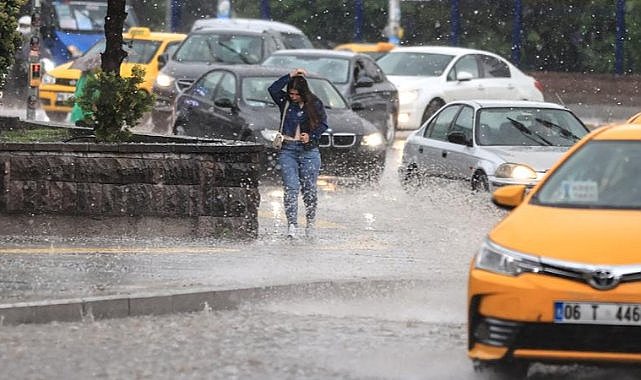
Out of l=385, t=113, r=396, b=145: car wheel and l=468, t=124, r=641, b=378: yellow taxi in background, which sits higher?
l=468, t=124, r=641, b=378: yellow taxi in background

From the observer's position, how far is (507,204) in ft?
33.0

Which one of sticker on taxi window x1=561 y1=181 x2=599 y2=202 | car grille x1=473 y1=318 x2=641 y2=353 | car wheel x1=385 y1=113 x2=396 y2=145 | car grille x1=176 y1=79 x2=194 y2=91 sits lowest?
car wheel x1=385 y1=113 x2=396 y2=145

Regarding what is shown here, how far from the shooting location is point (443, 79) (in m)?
31.8

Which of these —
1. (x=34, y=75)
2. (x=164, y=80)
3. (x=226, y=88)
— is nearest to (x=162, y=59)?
(x=164, y=80)

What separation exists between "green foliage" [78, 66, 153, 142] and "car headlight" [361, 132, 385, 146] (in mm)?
7098

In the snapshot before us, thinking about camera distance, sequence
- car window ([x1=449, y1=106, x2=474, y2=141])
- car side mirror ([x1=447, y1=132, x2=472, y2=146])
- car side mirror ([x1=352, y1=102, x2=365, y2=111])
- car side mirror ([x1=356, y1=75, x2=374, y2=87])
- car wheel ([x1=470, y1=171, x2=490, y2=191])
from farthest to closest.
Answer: car side mirror ([x1=356, y1=75, x2=374, y2=87]), car side mirror ([x1=352, y1=102, x2=365, y2=111]), car window ([x1=449, y1=106, x2=474, y2=141]), car side mirror ([x1=447, y1=132, x2=472, y2=146]), car wheel ([x1=470, y1=171, x2=490, y2=191])

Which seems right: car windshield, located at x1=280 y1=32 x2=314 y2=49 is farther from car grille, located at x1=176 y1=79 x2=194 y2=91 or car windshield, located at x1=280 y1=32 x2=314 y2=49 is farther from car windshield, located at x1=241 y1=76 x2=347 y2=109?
car windshield, located at x1=241 y1=76 x2=347 y2=109

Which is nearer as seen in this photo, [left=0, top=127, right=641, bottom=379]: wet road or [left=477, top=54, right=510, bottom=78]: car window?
[left=0, top=127, right=641, bottom=379]: wet road

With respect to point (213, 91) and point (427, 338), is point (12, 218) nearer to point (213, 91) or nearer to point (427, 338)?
point (427, 338)

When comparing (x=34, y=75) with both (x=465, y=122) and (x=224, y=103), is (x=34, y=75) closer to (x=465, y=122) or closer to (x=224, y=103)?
(x=224, y=103)

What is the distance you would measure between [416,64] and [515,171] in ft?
49.8

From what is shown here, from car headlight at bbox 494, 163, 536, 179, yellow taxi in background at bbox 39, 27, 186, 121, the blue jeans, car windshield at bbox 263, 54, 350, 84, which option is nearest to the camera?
the blue jeans

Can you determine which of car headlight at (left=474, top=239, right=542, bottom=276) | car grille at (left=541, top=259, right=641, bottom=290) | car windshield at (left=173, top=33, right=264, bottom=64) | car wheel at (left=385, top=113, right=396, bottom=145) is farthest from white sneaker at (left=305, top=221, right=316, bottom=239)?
car windshield at (left=173, top=33, right=264, bottom=64)

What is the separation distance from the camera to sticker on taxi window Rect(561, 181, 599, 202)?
32.1ft
